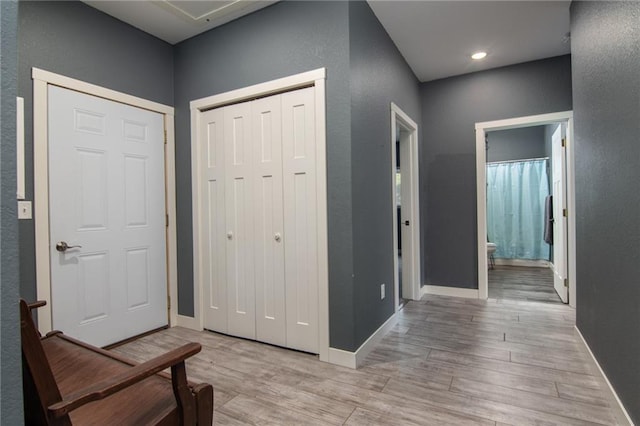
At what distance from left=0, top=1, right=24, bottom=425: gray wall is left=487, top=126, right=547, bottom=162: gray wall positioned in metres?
6.69

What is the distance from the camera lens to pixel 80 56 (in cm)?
253

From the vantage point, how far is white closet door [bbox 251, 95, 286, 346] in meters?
2.61

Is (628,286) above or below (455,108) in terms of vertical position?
below

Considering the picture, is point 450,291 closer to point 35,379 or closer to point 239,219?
point 239,219

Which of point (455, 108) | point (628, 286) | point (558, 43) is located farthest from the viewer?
point (455, 108)

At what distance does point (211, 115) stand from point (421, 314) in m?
Result: 2.96

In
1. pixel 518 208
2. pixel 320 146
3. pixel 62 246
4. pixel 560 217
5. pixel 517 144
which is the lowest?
pixel 62 246

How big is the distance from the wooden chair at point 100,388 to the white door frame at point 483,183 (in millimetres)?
3637

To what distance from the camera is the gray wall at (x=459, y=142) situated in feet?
12.3

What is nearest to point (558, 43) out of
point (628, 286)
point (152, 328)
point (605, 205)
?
point (605, 205)

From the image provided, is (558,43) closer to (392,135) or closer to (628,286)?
(392,135)

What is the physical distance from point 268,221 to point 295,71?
123cm

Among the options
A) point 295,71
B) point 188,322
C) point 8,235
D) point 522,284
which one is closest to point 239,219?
point 188,322

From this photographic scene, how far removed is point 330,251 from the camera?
7.80 ft
